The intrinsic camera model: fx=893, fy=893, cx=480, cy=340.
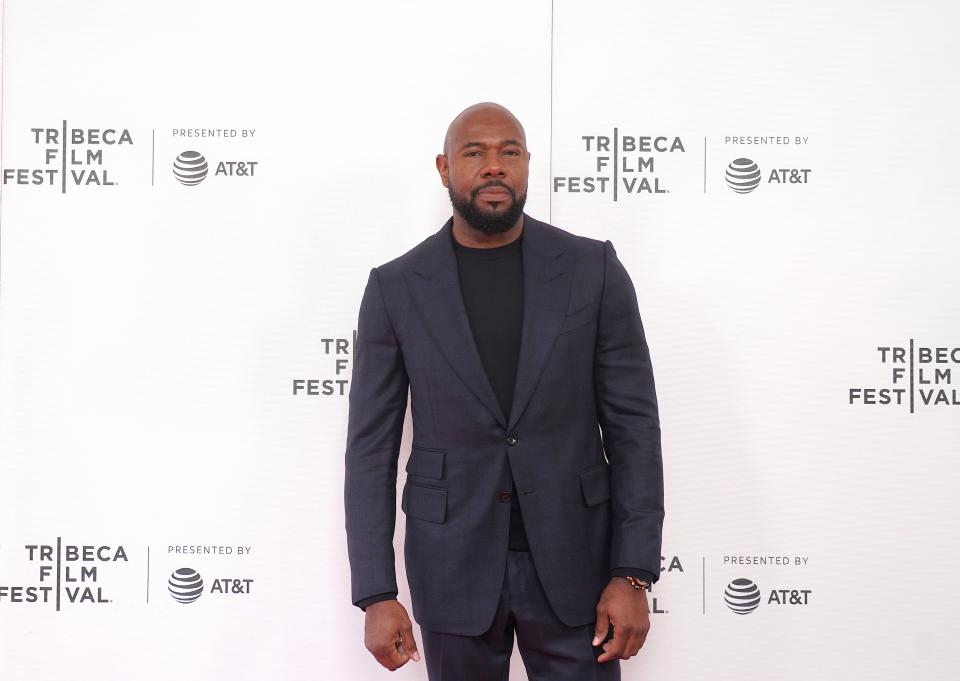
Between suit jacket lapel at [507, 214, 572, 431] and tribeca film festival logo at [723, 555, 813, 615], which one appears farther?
tribeca film festival logo at [723, 555, 813, 615]

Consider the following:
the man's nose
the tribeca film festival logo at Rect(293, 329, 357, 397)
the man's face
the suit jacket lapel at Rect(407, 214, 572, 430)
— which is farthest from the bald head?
the tribeca film festival logo at Rect(293, 329, 357, 397)

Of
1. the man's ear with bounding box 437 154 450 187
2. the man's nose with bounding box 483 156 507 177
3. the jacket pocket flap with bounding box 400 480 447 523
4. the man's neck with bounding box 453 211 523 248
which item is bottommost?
the jacket pocket flap with bounding box 400 480 447 523

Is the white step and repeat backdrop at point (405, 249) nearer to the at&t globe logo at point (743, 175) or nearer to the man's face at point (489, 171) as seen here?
the at&t globe logo at point (743, 175)

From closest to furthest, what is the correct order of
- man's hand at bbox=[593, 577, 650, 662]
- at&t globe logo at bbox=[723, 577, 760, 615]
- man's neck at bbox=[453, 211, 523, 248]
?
man's hand at bbox=[593, 577, 650, 662] < man's neck at bbox=[453, 211, 523, 248] < at&t globe logo at bbox=[723, 577, 760, 615]

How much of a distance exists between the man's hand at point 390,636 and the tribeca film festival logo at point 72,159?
65.2 inches

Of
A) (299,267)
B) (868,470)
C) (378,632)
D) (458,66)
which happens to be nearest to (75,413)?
(299,267)

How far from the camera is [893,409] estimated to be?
2.72 metres

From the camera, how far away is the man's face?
205 cm

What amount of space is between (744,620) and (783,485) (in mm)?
428

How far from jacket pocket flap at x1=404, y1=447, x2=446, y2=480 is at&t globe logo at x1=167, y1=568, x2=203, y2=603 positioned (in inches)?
42.8

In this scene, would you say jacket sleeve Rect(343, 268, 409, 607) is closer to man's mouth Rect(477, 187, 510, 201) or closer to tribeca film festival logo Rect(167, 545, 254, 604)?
man's mouth Rect(477, 187, 510, 201)

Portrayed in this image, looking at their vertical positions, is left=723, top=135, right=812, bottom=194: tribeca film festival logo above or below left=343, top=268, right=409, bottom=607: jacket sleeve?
above

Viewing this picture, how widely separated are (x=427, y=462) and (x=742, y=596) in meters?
1.27

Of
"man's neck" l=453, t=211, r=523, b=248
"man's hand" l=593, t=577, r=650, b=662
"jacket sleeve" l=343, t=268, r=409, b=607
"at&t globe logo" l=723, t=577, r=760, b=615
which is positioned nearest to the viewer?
"man's hand" l=593, t=577, r=650, b=662
